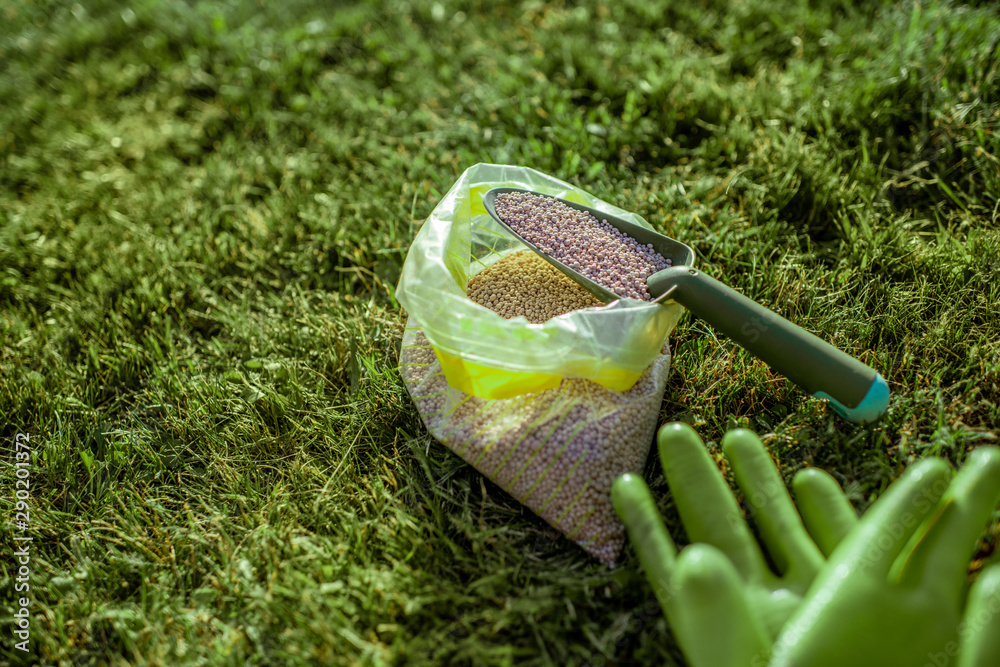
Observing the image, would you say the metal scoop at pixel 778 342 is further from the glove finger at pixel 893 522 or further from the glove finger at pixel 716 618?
the glove finger at pixel 716 618

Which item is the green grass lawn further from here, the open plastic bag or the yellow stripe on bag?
the yellow stripe on bag

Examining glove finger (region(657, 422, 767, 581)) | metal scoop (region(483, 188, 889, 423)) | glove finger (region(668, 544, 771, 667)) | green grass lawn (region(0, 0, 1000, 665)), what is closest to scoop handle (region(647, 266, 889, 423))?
metal scoop (region(483, 188, 889, 423))

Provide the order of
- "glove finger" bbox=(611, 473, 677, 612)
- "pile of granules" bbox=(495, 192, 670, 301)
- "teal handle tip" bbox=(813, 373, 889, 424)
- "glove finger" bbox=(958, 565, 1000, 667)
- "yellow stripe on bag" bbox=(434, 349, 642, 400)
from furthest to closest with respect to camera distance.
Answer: "pile of granules" bbox=(495, 192, 670, 301)
"yellow stripe on bag" bbox=(434, 349, 642, 400)
"teal handle tip" bbox=(813, 373, 889, 424)
"glove finger" bbox=(611, 473, 677, 612)
"glove finger" bbox=(958, 565, 1000, 667)

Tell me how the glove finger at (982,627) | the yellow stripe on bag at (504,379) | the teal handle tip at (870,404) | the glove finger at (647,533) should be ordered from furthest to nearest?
the yellow stripe on bag at (504,379)
the teal handle tip at (870,404)
the glove finger at (647,533)
the glove finger at (982,627)

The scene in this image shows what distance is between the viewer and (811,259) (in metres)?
1.92

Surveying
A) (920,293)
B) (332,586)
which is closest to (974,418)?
(920,293)

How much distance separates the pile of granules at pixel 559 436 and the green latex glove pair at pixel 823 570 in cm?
13

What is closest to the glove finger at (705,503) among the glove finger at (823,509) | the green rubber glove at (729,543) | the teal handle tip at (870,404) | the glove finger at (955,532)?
the green rubber glove at (729,543)

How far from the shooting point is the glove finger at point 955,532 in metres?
1.09

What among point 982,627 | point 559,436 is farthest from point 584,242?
point 982,627

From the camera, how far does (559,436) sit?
1446 millimetres

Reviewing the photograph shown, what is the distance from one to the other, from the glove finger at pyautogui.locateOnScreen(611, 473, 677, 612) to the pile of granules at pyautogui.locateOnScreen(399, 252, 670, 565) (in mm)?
105

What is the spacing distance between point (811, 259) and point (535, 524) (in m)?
1.15

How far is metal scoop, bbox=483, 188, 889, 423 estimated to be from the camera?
1374 millimetres
